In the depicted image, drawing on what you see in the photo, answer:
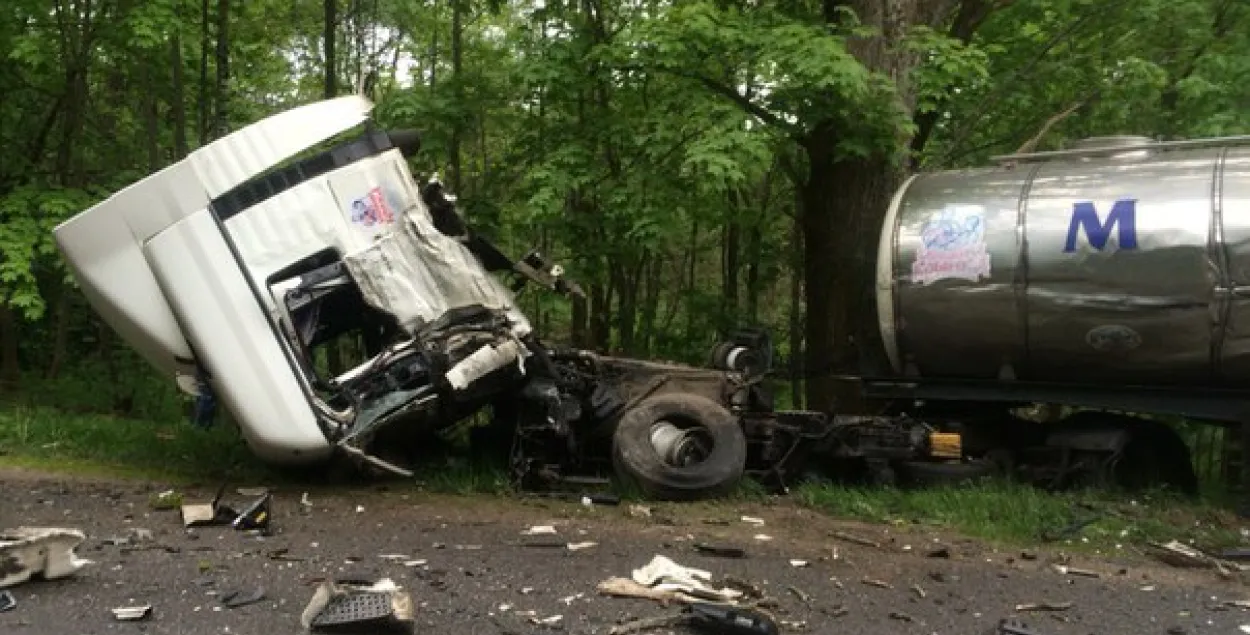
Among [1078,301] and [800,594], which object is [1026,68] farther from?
[800,594]

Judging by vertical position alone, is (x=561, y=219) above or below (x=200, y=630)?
above

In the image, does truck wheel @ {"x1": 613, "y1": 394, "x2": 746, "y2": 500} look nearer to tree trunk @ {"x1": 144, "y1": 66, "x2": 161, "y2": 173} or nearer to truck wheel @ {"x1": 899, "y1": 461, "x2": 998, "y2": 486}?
truck wheel @ {"x1": 899, "y1": 461, "x2": 998, "y2": 486}

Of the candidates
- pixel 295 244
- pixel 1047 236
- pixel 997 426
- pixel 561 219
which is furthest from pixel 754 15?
pixel 295 244

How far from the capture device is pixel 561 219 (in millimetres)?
10062

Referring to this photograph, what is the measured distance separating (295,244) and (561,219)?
3.78m

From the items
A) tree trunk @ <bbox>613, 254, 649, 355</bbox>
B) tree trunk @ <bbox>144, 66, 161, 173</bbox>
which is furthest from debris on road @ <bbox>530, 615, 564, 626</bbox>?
tree trunk @ <bbox>613, 254, 649, 355</bbox>

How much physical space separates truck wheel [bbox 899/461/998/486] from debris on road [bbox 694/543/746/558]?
2706 mm

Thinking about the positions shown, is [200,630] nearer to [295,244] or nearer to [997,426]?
[295,244]

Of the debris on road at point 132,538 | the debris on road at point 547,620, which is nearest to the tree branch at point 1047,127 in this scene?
the debris on road at point 547,620

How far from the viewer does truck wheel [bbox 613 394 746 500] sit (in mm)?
7098

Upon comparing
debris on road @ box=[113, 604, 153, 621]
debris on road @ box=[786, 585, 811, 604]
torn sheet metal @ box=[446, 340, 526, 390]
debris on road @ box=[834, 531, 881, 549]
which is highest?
torn sheet metal @ box=[446, 340, 526, 390]

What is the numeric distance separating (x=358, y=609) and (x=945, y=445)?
4968 mm

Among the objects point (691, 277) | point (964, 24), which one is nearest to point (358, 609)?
point (964, 24)

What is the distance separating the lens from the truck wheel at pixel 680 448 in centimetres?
710
